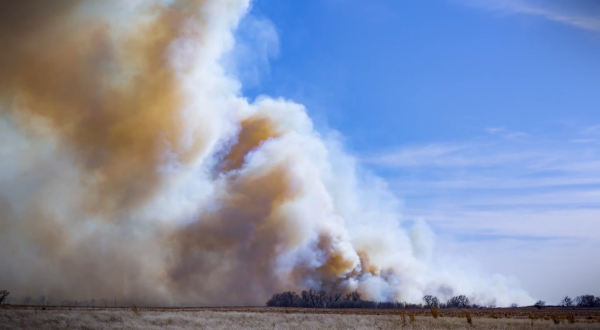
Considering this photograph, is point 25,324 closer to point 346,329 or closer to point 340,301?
point 346,329

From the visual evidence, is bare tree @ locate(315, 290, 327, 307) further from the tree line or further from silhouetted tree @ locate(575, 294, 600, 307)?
silhouetted tree @ locate(575, 294, 600, 307)

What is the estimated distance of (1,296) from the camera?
107 meters

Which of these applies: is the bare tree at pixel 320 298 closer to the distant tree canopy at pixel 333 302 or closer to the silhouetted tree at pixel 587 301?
the distant tree canopy at pixel 333 302

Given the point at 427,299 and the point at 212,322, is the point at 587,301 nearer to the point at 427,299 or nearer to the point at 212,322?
the point at 427,299

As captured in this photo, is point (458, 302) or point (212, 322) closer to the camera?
point (212, 322)

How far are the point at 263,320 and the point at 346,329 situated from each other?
41.0 feet

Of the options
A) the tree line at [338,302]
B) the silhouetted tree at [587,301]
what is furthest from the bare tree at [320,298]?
the silhouetted tree at [587,301]

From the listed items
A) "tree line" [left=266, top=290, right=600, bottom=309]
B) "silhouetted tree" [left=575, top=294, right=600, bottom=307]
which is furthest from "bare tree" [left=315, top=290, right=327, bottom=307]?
"silhouetted tree" [left=575, top=294, right=600, bottom=307]

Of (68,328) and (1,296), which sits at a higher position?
(1,296)

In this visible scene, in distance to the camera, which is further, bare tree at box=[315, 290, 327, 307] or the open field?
bare tree at box=[315, 290, 327, 307]

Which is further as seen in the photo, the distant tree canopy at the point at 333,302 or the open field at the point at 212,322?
the distant tree canopy at the point at 333,302

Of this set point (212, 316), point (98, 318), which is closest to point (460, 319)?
point (212, 316)

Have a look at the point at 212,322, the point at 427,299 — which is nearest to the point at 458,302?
the point at 427,299

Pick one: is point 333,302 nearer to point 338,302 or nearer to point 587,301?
point 338,302
